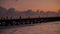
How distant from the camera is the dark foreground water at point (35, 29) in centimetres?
167

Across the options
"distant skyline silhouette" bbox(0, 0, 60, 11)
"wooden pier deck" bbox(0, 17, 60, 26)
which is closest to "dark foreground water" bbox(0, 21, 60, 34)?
"wooden pier deck" bbox(0, 17, 60, 26)

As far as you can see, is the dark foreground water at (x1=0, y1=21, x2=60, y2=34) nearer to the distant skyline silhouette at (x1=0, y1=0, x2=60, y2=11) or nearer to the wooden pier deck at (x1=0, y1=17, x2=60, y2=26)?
the wooden pier deck at (x1=0, y1=17, x2=60, y2=26)

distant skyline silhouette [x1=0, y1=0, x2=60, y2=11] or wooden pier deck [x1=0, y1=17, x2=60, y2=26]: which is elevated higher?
distant skyline silhouette [x1=0, y1=0, x2=60, y2=11]


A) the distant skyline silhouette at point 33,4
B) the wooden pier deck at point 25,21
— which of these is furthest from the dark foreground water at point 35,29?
the distant skyline silhouette at point 33,4

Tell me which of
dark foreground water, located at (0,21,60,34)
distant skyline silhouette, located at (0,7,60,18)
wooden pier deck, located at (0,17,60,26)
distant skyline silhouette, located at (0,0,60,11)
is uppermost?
distant skyline silhouette, located at (0,0,60,11)

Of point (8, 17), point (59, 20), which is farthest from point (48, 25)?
point (8, 17)

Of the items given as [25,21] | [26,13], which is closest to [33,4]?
[26,13]

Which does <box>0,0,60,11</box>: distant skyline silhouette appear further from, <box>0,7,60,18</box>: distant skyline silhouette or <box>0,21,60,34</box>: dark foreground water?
<box>0,21,60,34</box>: dark foreground water

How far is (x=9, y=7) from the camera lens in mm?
1710

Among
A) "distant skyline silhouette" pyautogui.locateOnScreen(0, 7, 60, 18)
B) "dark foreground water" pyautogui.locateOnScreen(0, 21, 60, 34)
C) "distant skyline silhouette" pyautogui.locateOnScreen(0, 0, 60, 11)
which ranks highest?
"distant skyline silhouette" pyautogui.locateOnScreen(0, 0, 60, 11)

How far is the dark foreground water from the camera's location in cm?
167

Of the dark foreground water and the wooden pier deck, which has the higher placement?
the wooden pier deck

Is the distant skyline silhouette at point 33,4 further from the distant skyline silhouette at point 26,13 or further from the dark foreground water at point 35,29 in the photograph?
the dark foreground water at point 35,29

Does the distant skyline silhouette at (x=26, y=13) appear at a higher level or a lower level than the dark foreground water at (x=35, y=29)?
higher
